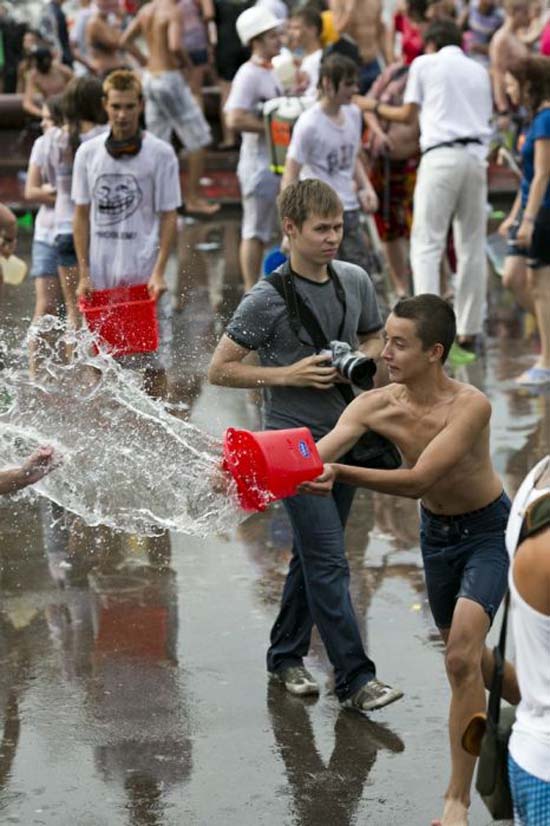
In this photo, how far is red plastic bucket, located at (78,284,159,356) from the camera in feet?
26.5

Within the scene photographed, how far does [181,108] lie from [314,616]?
11353mm

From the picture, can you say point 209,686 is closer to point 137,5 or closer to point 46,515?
point 46,515

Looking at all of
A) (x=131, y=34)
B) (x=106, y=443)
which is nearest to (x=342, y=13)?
(x=131, y=34)

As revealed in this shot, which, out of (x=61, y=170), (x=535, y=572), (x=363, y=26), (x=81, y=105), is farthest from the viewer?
(x=363, y=26)

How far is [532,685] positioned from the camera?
3.83 metres

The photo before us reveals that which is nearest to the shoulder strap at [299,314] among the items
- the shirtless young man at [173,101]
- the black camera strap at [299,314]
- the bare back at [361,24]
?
the black camera strap at [299,314]

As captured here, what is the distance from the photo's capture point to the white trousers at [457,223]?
443 inches

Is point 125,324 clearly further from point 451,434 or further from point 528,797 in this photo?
point 528,797

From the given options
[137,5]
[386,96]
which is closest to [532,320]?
[386,96]

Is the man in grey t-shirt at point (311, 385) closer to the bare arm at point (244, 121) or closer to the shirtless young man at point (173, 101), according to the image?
the bare arm at point (244, 121)

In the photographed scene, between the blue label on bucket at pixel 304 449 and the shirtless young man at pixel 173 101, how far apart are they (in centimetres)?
1171

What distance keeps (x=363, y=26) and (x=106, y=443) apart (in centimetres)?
876

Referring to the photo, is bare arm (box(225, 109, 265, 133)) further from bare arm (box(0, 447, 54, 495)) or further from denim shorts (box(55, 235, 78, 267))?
bare arm (box(0, 447, 54, 495))

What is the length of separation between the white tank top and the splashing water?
8.11 feet
